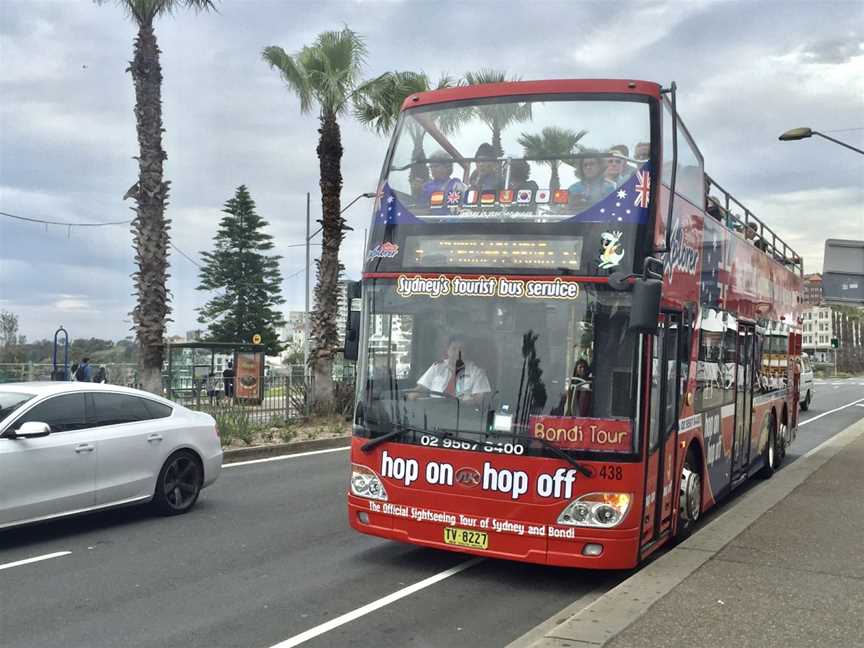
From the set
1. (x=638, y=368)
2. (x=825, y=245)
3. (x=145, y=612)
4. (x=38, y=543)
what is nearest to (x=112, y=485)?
(x=38, y=543)

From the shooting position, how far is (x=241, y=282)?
7494 centimetres

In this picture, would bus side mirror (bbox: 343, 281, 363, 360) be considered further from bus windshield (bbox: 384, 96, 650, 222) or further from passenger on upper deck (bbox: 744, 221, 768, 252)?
passenger on upper deck (bbox: 744, 221, 768, 252)

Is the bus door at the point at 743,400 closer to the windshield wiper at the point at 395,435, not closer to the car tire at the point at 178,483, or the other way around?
the windshield wiper at the point at 395,435

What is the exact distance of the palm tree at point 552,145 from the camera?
7.33 meters

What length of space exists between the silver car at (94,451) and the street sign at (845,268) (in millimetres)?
16810

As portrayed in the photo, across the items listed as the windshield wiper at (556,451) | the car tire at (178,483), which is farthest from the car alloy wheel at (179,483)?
the windshield wiper at (556,451)

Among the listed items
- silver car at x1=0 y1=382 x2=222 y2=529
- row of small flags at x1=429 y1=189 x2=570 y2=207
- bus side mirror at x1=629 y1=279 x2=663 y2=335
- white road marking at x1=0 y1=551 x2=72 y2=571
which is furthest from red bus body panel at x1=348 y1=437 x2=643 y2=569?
silver car at x1=0 y1=382 x2=222 y2=529

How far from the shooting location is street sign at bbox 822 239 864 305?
21.9 meters

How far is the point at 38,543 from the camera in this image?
851cm

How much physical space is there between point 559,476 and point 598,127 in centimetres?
280

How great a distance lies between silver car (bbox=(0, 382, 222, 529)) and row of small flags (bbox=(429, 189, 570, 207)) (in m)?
4.09

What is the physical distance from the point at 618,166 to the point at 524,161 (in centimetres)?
76

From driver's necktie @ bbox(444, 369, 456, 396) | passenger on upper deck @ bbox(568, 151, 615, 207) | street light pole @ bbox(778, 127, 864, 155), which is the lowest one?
driver's necktie @ bbox(444, 369, 456, 396)

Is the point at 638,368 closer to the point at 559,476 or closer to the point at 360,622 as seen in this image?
the point at 559,476
